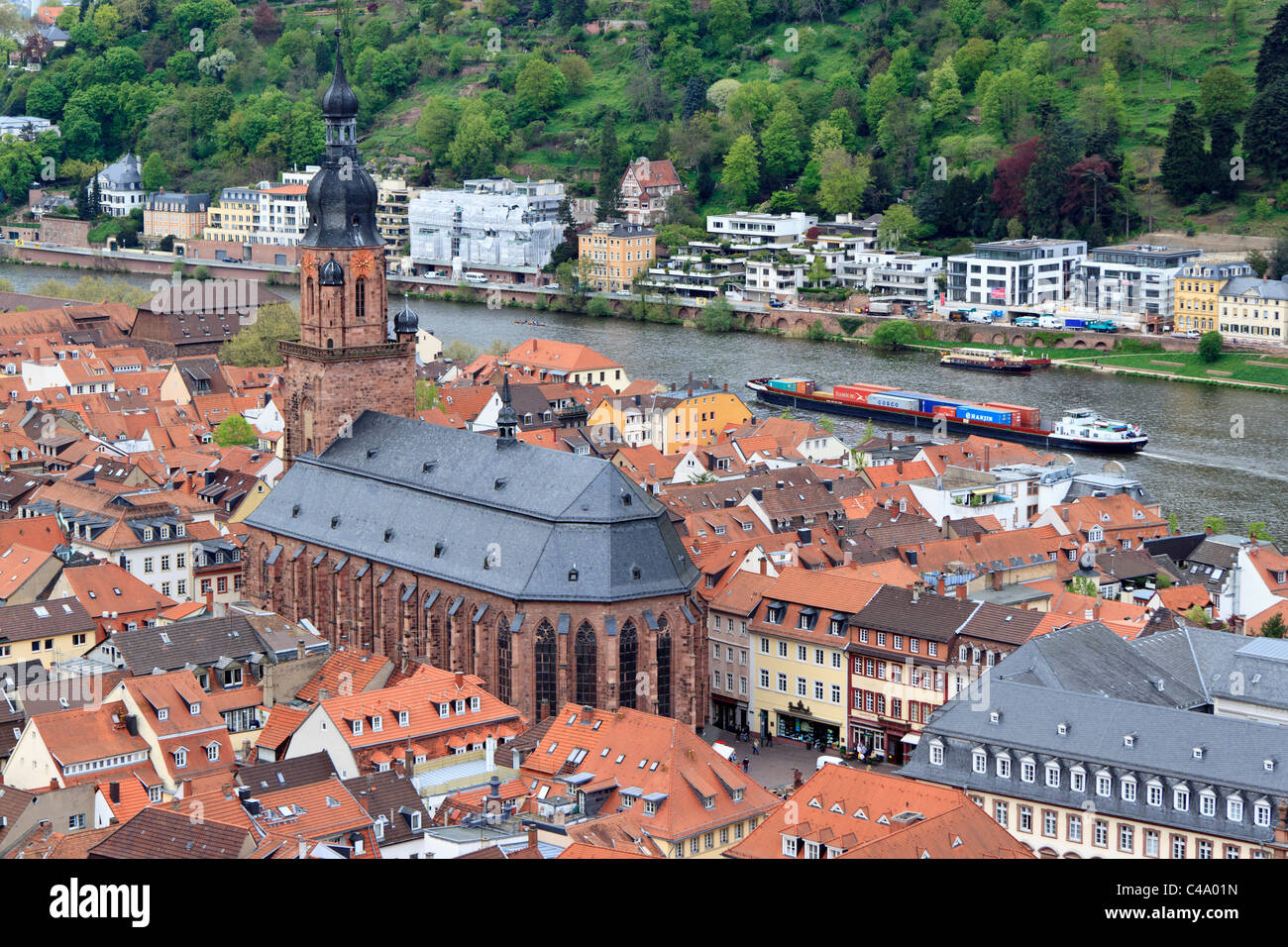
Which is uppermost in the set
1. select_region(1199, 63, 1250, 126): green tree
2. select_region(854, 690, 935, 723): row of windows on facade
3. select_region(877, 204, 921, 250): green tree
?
select_region(1199, 63, 1250, 126): green tree

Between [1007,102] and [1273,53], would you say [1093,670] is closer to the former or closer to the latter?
[1273,53]

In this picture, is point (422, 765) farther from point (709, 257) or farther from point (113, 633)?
point (709, 257)

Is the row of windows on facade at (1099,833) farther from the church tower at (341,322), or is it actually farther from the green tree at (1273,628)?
the church tower at (341,322)

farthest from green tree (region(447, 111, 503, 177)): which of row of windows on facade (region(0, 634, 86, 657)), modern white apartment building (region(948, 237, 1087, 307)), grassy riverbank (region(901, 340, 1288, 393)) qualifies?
row of windows on facade (region(0, 634, 86, 657))

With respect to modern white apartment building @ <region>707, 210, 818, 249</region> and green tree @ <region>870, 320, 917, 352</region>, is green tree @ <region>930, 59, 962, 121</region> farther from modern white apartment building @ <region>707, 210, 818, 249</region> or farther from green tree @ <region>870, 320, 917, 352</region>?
green tree @ <region>870, 320, 917, 352</region>

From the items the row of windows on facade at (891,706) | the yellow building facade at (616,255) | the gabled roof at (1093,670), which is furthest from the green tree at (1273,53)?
the gabled roof at (1093,670)
